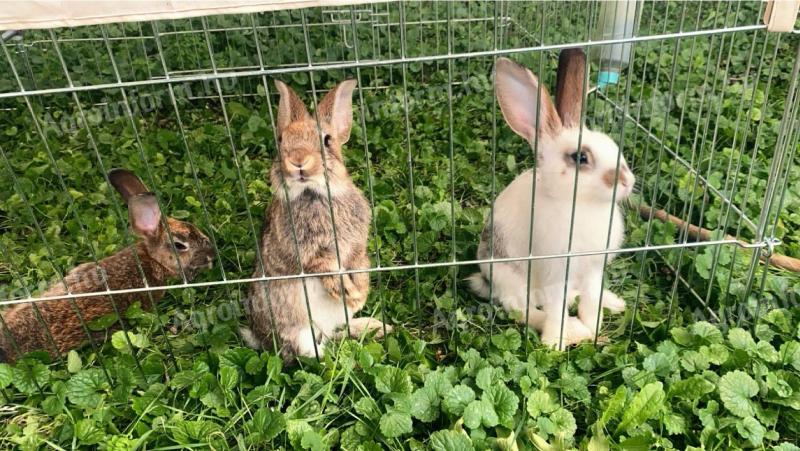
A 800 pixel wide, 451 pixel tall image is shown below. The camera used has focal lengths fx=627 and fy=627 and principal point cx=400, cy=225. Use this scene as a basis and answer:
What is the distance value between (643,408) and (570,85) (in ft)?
4.14

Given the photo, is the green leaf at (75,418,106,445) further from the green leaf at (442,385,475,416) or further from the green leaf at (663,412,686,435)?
the green leaf at (663,412,686,435)

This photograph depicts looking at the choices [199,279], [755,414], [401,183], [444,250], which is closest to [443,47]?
[401,183]

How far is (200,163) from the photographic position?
3.97 m

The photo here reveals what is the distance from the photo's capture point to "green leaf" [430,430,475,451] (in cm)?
197

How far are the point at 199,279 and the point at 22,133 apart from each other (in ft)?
7.68

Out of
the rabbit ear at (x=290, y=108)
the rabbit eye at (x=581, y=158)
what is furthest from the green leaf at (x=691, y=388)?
the rabbit ear at (x=290, y=108)

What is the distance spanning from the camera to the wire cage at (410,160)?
2363 mm

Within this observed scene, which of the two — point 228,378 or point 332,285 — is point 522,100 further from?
point 228,378

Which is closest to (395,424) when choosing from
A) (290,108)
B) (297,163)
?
(297,163)

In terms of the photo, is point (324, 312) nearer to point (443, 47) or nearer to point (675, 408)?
point (675, 408)

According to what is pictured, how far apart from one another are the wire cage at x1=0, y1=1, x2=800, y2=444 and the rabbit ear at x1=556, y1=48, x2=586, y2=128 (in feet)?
0.39

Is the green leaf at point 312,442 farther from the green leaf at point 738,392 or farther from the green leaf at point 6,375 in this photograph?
the green leaf at point 738,392

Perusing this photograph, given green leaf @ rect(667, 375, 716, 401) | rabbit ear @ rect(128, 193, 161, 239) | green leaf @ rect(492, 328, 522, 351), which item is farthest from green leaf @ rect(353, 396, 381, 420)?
rabbit ear @ rect(128, 193, 161, 239)

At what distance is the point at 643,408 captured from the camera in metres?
2.08
